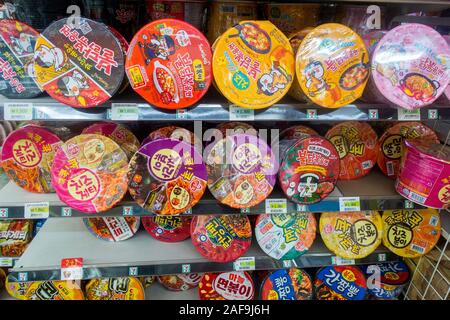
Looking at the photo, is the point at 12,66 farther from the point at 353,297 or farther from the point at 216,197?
the point at 353,297

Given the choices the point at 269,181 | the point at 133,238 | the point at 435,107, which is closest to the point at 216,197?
the point at 269,181

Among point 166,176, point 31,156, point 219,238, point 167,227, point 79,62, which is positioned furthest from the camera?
point 167,227

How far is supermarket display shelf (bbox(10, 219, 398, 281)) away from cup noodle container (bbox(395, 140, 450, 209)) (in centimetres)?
40

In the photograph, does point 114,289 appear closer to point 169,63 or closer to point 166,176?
point 166,176

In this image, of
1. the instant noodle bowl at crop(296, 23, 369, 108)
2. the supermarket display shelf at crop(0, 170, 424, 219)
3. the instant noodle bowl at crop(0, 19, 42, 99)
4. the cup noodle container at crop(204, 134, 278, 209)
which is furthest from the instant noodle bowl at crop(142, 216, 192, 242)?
the instant noodle bowl at crop(296, 23, 369, 108)

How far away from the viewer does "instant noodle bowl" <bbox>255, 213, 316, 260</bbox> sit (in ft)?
5.30

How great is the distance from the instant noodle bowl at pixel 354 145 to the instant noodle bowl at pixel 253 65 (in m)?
0.57

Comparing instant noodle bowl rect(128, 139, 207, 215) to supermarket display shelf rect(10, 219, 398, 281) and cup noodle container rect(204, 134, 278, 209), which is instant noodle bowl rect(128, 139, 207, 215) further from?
supermarket display shelf rect(10, 219, 398, 281)

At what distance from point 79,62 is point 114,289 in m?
1.16

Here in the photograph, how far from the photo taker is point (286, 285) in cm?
172

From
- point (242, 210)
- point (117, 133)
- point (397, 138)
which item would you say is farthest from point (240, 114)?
point (397, 138)

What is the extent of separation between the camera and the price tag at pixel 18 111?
1228mm

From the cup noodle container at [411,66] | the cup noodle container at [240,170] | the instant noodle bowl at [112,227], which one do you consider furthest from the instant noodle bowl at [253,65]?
the instant noodle bowl at [112,227]
